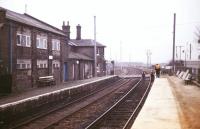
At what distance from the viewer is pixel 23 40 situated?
90.3 feet

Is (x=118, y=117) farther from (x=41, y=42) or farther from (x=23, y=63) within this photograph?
(x=41, y=42)

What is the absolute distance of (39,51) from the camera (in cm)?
3084

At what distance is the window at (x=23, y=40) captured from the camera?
26.8 meters

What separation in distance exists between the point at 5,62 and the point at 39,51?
660cm

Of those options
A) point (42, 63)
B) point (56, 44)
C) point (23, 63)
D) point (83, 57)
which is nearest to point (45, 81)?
point (42, 63)

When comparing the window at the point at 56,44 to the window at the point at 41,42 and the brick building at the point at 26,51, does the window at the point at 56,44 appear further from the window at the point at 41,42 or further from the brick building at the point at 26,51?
the window at the point at 41,42

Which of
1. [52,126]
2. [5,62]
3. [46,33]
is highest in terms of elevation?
[46,33]

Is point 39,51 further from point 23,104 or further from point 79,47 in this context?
point 79,47

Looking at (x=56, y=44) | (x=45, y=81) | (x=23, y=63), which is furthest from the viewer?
(x=56, y=44)

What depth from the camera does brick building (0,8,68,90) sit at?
24.6m

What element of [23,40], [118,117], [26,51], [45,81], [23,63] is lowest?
[118,117]

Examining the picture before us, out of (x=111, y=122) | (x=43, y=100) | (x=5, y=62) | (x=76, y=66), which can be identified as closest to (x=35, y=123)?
(x=111, y=122)

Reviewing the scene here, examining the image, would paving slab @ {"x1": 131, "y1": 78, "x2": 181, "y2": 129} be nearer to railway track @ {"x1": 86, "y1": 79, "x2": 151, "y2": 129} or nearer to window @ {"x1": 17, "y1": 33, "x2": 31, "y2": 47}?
railway track @ {"x1": 86, "y1": 79, "x2": 151, "y2": 129}

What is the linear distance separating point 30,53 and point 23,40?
5.74 ft
